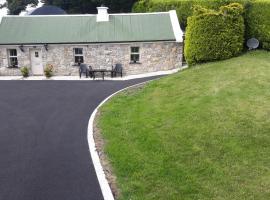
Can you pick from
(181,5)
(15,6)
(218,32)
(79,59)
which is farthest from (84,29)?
(15,6)

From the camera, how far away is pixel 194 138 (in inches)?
484

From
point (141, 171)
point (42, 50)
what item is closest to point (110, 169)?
point (141, 171)

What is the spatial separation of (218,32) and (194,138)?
1375cm

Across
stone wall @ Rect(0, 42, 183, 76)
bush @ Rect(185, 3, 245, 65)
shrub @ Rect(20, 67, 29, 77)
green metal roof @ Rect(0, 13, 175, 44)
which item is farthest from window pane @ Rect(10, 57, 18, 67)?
bush @ Rect(185, 3, 245, 65)

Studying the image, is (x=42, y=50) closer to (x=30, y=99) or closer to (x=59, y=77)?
(x=59, y=77)

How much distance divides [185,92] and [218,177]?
814 cm

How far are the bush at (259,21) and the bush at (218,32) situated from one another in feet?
2.92

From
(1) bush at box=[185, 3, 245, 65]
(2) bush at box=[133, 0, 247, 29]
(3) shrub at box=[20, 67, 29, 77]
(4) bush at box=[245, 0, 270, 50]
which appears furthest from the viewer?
(3) shrub at box=[20, 67, 29, 77]

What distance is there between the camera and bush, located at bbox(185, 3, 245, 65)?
2450 centimetres

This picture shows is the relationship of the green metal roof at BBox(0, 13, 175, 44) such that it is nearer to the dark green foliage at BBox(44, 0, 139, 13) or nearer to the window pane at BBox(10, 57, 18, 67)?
the window pane at BBox(10, 57, 18, 67)

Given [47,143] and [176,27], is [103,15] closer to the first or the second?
[176,27]

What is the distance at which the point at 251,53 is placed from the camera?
24.9 metres

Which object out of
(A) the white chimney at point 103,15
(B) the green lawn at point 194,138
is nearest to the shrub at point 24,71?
(A) the white chimney at point 103,15

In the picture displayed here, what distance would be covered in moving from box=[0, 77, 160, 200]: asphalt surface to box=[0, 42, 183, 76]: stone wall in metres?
5.29
